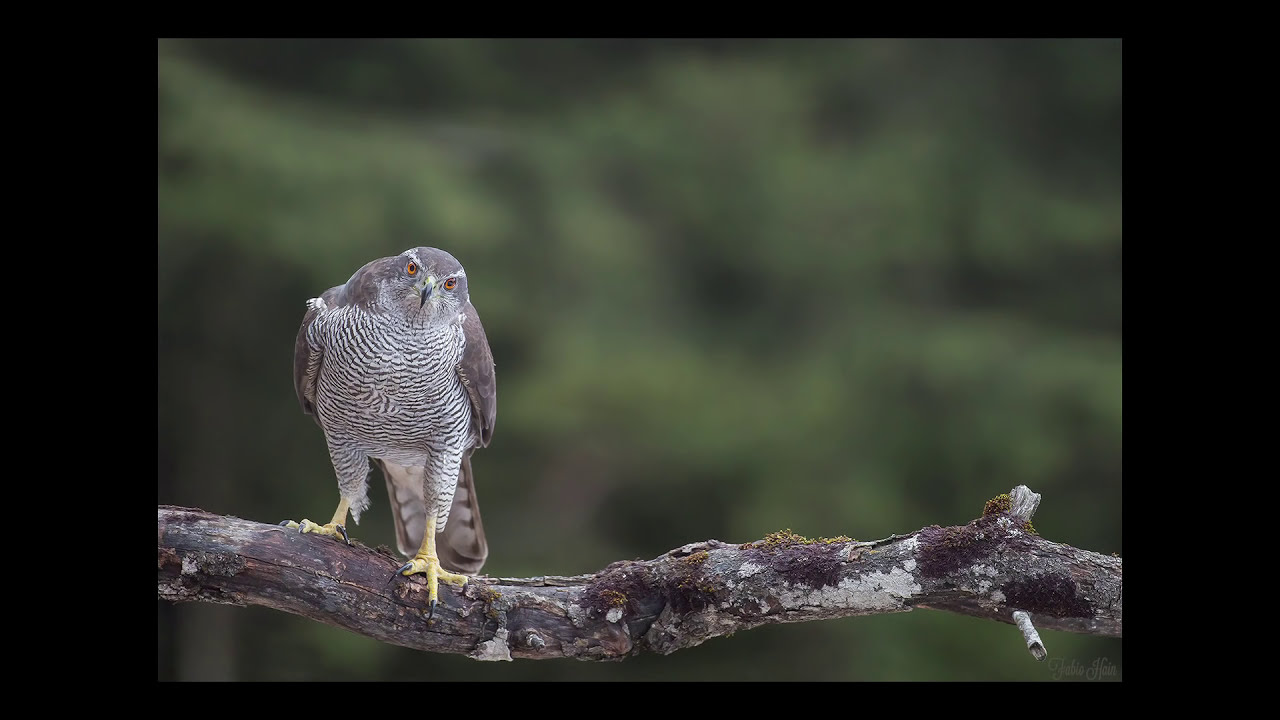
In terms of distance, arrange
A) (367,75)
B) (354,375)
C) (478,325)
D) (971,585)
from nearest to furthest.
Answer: (971,585)
(354,375)
(478,325)
(367,75)

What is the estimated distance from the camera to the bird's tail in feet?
16.7

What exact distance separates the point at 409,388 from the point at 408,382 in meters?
0.03

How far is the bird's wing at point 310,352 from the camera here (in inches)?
177

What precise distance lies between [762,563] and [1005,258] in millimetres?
5695

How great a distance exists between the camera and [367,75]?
8.45 metres

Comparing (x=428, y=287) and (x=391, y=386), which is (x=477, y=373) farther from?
(x=428, y=287)

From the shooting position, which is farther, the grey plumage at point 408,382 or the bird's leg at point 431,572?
the grey plumage at point 408,382

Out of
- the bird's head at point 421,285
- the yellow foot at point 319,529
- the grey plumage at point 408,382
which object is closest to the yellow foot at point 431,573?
the yellow foot at point 319,529

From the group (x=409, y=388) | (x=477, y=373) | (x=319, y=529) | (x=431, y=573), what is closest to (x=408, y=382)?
(x=409, y=388)

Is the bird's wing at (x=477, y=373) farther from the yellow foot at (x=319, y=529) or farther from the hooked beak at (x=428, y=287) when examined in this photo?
the yellow foot at (x=319, y=529)

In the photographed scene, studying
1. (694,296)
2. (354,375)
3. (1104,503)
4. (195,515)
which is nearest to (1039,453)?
(1104,503)

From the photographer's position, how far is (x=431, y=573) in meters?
4.11

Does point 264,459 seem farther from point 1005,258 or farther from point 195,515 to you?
point 1005,258

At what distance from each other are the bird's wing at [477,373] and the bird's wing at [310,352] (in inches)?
22.3
